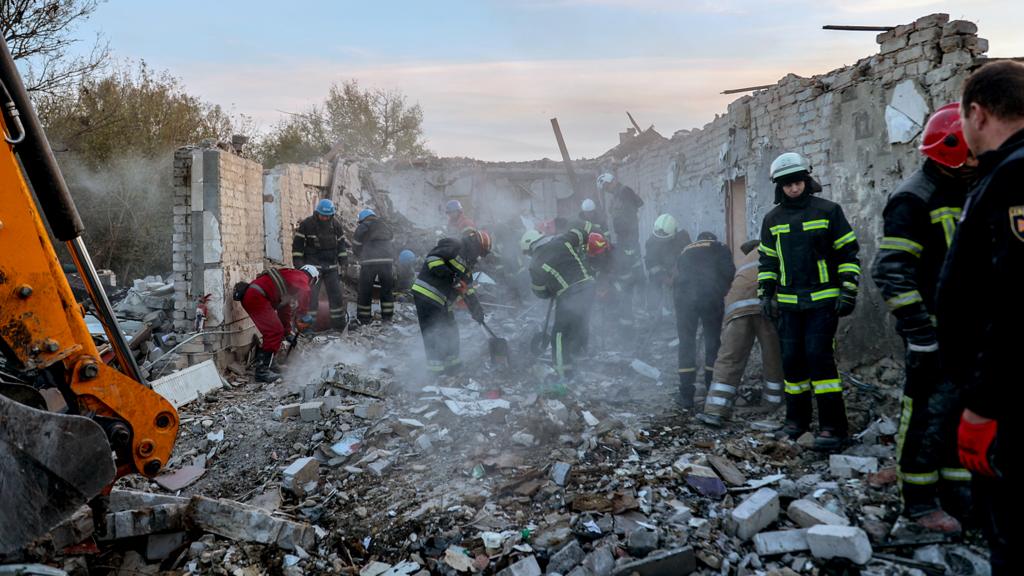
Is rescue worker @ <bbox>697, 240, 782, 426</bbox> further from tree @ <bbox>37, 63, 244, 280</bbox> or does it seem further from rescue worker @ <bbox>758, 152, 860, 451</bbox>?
tree @ <bbox>37, 63, 244, 280</bbox>

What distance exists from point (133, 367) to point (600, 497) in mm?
2600

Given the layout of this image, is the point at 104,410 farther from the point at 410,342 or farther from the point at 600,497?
the point at 410,342

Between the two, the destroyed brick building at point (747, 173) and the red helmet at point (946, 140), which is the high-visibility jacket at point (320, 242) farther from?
the red helmet at point (946, 140)

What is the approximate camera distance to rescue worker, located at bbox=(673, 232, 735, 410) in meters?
5.39

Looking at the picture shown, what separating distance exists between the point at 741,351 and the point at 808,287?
1061 mm

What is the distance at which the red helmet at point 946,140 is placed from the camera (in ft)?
9.45

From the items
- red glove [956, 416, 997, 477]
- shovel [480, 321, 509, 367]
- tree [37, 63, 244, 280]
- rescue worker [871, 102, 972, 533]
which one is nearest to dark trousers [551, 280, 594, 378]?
shovel [480, 321, 509, 367]

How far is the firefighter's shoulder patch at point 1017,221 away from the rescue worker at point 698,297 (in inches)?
148

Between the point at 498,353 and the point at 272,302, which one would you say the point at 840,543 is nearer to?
the point at 498,353

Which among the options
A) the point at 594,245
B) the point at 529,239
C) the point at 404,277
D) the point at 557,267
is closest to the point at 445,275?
the point at 557,267

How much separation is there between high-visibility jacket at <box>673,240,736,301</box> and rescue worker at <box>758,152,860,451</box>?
0.94 m

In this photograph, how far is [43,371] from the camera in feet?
8.85

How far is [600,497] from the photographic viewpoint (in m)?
3.45

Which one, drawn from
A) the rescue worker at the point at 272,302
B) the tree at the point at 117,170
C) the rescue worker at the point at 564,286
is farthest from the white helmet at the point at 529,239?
the tree at the point at 117,170
